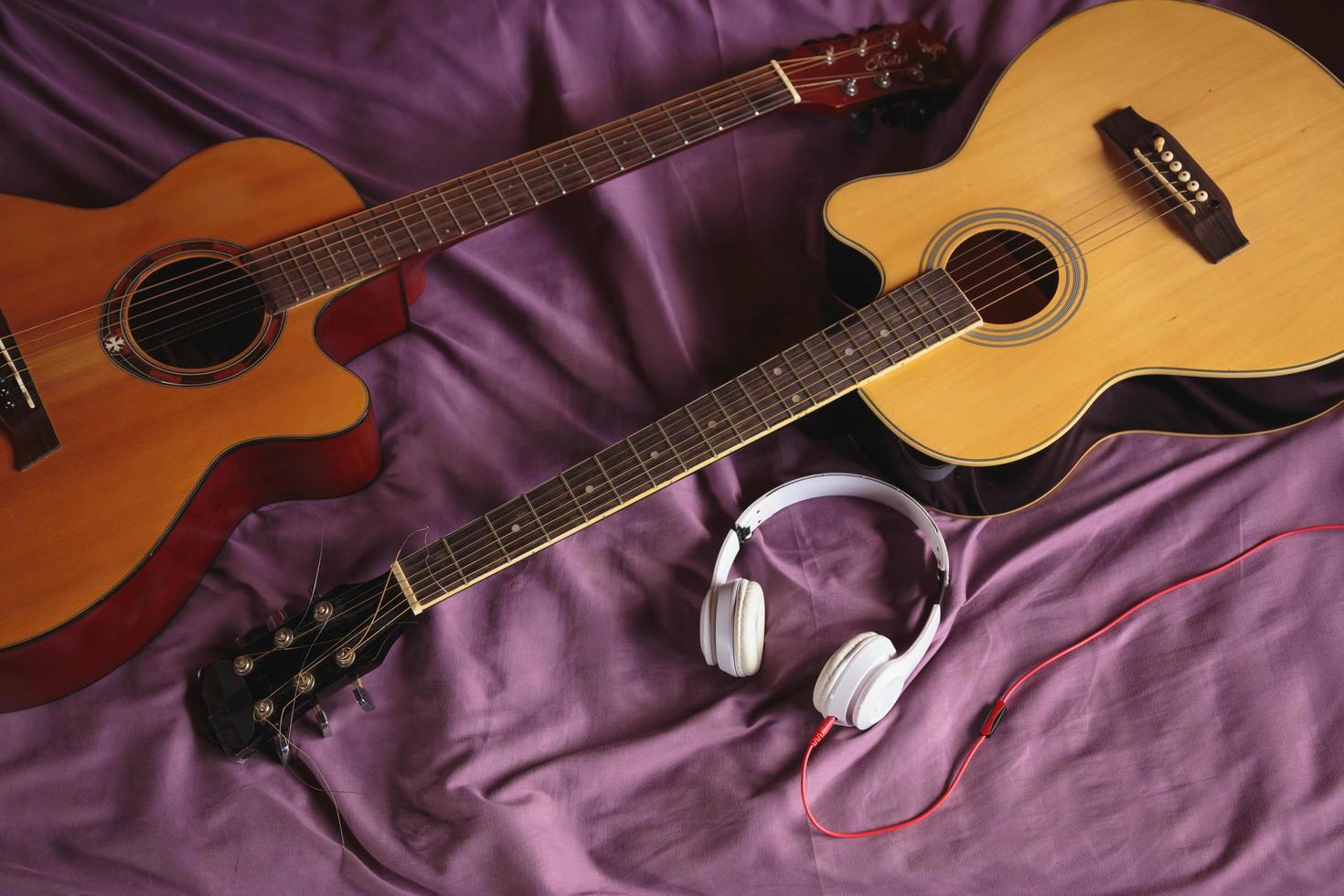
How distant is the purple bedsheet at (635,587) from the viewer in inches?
43.7

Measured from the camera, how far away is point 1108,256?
1.23 metres

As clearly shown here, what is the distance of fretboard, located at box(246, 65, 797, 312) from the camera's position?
1181mm

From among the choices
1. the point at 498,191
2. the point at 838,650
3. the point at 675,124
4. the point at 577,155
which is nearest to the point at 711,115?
the point at 675,124

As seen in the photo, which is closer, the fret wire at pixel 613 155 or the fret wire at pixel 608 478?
the fret wire at pixel 608 478

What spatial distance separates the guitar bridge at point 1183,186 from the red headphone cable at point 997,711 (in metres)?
0.39

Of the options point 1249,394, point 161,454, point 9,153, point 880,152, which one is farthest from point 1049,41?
point 9,153

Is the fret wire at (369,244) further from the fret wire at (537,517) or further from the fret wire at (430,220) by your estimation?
the fret wire at (537,517)

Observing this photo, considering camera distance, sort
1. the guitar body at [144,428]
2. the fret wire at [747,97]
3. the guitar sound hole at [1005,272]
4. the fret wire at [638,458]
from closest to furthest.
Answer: the guitar body at [144,428] → the fret wire at [638,458] → the guitar sound hole at [1005,272] → the fret wire at [747,97]

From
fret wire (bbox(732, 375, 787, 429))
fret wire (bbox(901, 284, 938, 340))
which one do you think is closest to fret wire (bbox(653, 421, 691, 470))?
fret wire (bbox(732, 375, 787, 429))

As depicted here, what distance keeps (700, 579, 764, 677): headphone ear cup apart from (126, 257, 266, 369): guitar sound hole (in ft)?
2.07

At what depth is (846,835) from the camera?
112cm

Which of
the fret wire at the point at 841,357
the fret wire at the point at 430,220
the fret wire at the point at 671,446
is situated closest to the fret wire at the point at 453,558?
the fret wire at the point at 671,446

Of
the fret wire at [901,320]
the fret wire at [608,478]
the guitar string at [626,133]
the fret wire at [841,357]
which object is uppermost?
the guitar string at [626,133]

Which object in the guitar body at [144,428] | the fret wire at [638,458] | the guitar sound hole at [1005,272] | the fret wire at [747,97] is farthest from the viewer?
the fret wire at [747,97]
